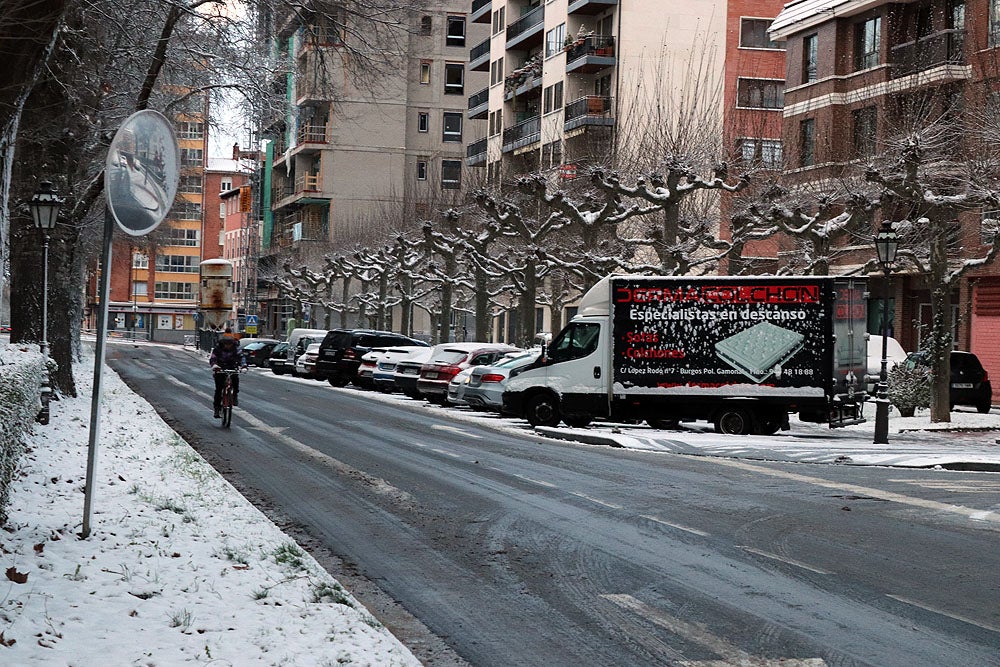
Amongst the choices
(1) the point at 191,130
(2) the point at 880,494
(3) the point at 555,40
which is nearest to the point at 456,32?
(3) the point at 555,40

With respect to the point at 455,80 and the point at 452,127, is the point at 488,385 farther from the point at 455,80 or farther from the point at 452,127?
the point at 455,80

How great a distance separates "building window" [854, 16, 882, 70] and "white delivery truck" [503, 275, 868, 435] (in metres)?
22.6

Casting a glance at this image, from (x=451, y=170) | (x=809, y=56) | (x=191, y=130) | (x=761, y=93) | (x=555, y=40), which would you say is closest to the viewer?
(x=191, y=130)

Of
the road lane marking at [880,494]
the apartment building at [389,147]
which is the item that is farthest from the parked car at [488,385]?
the apartment building at [389,147]

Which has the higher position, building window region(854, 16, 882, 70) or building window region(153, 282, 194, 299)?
building window region(854, 16, 882, 70)

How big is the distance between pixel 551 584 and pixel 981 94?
3190 cm

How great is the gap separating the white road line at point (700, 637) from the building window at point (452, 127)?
306ft

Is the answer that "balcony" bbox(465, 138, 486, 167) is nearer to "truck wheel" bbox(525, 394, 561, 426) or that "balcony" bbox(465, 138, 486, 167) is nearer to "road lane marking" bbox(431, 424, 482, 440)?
"truck wheel" bbox(525, 394, 561, 426)

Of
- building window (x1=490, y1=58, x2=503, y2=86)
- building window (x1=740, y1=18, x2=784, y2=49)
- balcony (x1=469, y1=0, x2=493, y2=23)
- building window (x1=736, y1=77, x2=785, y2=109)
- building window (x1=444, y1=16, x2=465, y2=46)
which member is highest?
building window (x1=444, y1=16, x2=465, y2=46)

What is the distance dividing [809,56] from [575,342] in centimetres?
2791

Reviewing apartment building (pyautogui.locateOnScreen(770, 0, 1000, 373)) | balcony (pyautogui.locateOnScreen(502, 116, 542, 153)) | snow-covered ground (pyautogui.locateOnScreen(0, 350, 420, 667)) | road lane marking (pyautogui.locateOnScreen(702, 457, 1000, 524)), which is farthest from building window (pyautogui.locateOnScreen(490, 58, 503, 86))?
snow-covered ground (pyautogui.locateOnScreen(0, 350, 420, 667))

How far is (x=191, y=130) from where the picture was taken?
29109mm

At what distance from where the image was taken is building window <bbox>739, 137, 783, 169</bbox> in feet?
124

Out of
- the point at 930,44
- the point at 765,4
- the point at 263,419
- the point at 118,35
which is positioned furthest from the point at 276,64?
the point at 765,4
